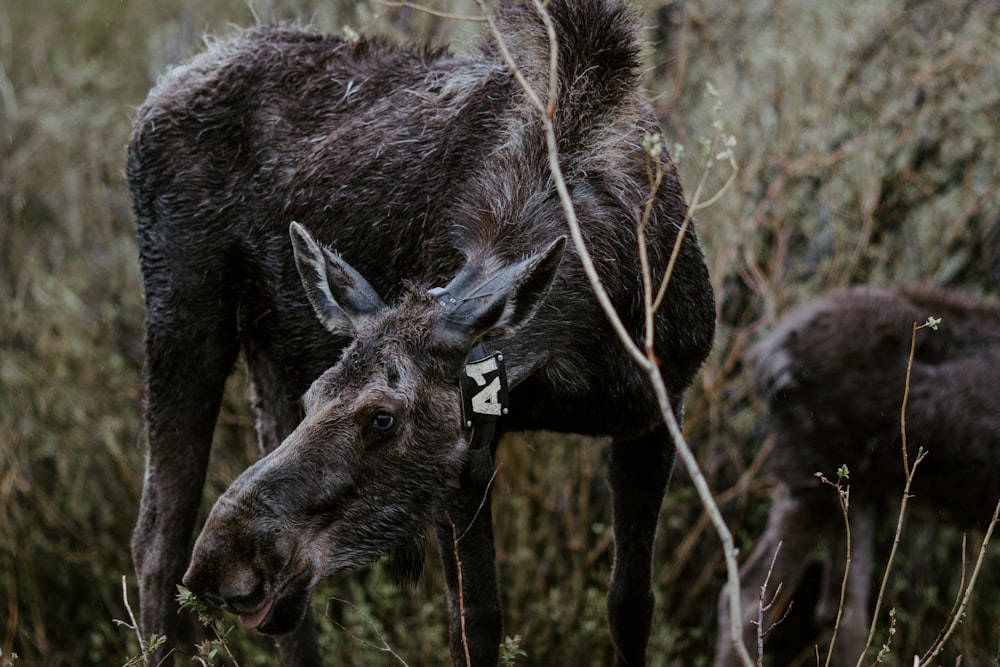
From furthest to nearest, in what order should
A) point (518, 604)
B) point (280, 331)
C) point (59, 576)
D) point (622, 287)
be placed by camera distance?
point (59, 576) < point (518, 604) < point (280, 331) < point (622, 287)

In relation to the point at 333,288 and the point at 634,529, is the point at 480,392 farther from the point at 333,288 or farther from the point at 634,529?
the point at 634,529

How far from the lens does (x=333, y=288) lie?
3773 millimetres

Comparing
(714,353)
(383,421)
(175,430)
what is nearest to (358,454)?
(383,421)

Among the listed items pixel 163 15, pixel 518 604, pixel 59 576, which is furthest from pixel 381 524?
pixel 163 15

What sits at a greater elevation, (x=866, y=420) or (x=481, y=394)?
(x=481, y=394)

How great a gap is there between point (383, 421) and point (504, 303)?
0.49m

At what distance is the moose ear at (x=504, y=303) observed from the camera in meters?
3.58

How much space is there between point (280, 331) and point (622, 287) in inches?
59.5

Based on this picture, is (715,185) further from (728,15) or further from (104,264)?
(104,264)

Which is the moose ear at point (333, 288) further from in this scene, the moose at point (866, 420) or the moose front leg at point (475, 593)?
the moose at point (866, 420)

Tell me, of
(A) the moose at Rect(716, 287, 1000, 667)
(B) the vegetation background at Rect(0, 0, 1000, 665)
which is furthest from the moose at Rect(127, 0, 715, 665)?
(A) the moose at Rect(716, 287, 1000, 667)

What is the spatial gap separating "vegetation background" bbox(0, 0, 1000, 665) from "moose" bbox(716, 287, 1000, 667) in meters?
0.29

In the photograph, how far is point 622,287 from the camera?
14.0 ft

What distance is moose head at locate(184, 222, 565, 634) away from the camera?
3.41 m
